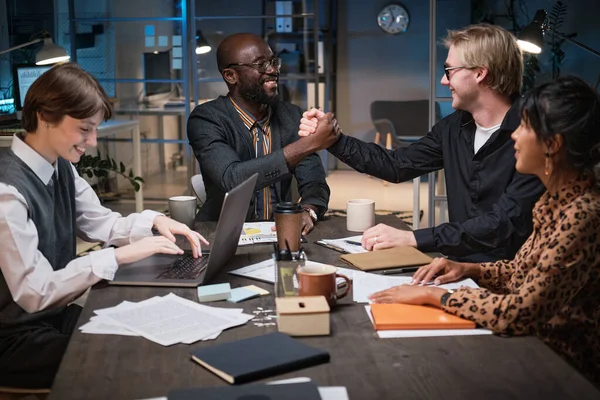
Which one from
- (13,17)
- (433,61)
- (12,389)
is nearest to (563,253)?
(12,389)

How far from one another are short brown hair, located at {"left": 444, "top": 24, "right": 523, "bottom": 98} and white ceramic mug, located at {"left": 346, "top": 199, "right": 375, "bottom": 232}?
0.63 meters

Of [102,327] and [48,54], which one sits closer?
[102,327]

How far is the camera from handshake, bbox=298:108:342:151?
9.66 feet

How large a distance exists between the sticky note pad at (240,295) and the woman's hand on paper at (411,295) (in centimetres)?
31

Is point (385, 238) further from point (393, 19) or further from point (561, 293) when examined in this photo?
point (393, 19)

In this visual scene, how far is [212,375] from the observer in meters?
1.43

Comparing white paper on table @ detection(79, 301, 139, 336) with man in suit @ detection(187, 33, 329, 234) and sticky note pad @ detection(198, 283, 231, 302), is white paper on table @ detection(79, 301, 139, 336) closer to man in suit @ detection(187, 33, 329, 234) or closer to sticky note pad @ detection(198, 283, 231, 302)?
sticky note pad @ detection(198, 283, 231, 302)

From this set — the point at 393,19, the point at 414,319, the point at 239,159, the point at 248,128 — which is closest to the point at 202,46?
the point at 393,19

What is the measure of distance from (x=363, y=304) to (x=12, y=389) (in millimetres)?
969

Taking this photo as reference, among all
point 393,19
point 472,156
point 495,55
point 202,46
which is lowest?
point 472,156

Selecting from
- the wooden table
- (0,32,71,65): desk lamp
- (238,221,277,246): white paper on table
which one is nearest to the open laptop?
(238,221,277,246): white paper on table

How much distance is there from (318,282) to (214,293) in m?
0.28

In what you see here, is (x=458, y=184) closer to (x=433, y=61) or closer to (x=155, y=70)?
(x=433, y=61)

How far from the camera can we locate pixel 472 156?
9.16ft
